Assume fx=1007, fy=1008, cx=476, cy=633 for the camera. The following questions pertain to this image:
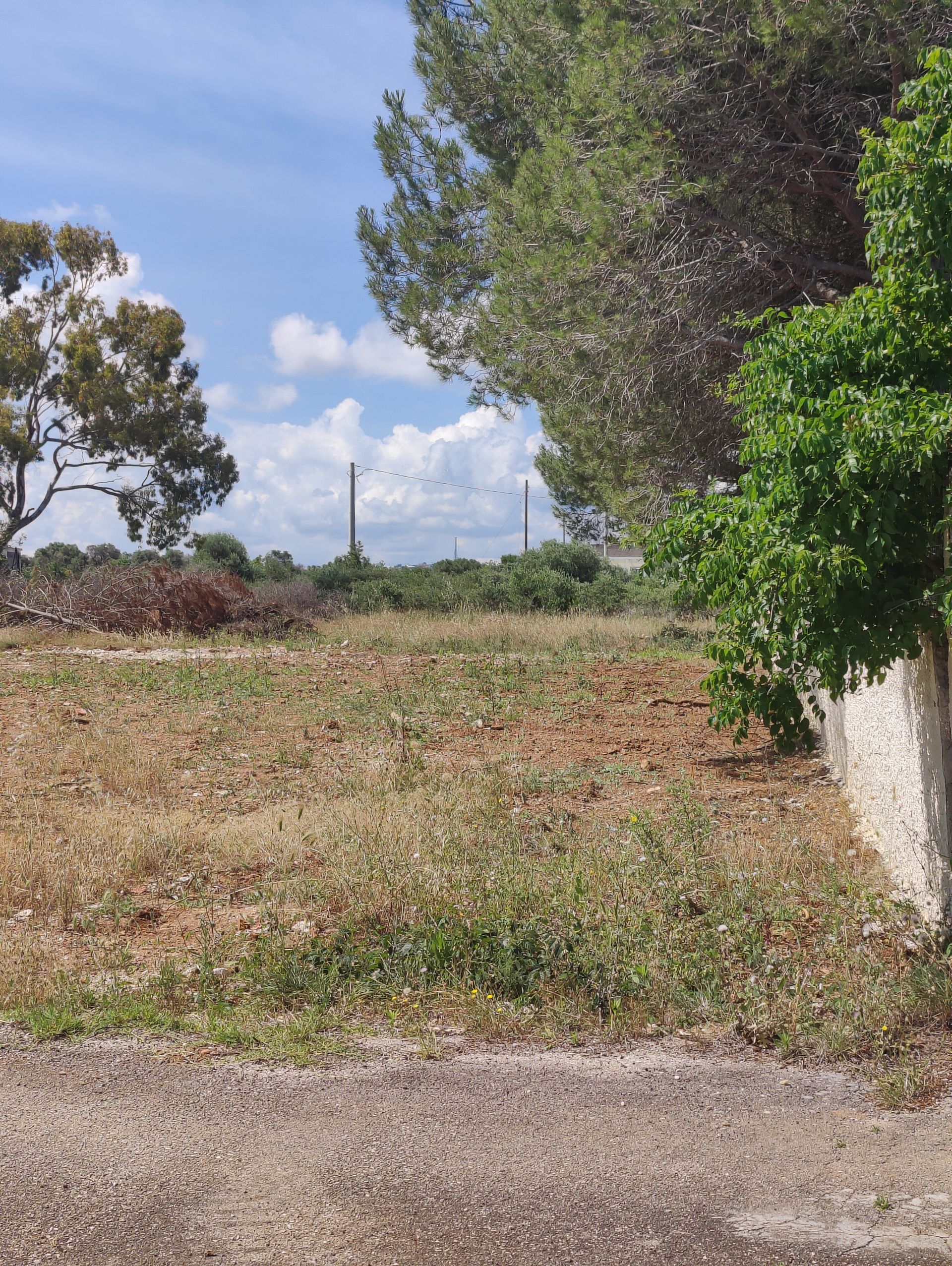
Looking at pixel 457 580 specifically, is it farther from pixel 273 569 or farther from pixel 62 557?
pixel 62 557

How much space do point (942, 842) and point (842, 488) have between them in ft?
5.93

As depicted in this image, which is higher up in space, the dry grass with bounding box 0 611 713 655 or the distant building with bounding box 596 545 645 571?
the distant building with bounding box 596 545 645 571

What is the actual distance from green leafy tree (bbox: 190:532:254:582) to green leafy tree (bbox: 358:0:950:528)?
2064 cm

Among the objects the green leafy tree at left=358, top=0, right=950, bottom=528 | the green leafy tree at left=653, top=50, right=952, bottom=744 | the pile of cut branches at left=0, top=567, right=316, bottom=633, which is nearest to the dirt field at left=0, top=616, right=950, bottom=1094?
the green leafy tree at left=653, top=50, right=952, bottom=744

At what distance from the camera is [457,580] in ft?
83.3

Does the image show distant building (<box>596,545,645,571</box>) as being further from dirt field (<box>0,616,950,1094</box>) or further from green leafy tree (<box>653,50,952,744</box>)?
green leafy tree (<box>653,50,952,744</box>)

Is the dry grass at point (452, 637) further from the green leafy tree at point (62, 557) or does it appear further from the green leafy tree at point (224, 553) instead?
the green leafy tree at point (62, 557)

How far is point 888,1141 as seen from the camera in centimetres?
323

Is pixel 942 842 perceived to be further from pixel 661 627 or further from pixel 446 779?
pixel 661 627

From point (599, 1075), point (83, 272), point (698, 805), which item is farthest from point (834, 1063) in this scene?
point (83, 272)

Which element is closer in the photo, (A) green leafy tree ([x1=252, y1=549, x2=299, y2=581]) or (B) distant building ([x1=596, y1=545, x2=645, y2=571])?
(A) green leafy tree ([x1=252, y1=549, x2=299, y2=581])

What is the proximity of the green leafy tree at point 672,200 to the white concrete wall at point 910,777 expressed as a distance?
356 cm

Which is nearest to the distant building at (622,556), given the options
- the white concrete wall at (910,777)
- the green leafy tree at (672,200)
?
the green leafy tree at (672,200)

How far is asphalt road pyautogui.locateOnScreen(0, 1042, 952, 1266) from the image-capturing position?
2719 mm
